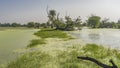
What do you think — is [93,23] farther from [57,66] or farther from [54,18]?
[57,66]

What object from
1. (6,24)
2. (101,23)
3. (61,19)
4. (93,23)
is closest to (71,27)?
(61,19)

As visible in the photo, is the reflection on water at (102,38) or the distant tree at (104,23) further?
the distant tree at (104,23)

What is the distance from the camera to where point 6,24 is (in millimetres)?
136375

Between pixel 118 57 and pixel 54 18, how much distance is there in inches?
2341

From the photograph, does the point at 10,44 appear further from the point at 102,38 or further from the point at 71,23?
the point at 71,23

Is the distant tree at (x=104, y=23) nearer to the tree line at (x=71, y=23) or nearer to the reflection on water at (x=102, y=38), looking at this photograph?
the tree line at (x=71, y=23)

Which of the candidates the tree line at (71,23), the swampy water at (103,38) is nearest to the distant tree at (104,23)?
the tree line at (71,23)

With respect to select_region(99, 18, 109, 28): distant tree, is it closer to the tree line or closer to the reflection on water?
the tree line

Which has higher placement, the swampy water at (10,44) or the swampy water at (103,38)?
the swampy water at (10,44)

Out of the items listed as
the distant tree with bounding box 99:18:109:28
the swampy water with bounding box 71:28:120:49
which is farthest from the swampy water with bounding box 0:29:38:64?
the distant tree with bounding box 99:18:109:28

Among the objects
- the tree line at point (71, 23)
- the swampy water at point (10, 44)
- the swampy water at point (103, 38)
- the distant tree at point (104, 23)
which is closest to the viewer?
the swampy water at point (10, 44)

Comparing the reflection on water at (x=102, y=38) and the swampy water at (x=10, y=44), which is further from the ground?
the swampy water at (x=10, y=44)

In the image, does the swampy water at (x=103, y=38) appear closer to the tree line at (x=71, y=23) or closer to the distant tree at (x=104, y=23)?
the tree line at (x=71, y=23)

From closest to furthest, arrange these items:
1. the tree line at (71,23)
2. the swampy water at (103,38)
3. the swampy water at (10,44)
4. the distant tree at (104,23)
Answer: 1. the swampy water at (10,44)
2. the swampy water at (103,38)
3. the tree line at (71,23)
4. the distant tree at (104,23)
